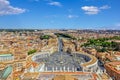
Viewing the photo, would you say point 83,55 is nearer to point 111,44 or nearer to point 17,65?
point 17,65

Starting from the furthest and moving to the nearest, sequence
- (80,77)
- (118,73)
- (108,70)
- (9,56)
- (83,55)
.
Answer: (83,55) → (9,56) → (108,70) → (118,73) → (80,77)

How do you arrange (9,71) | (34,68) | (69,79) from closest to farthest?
1. (69,79)
2. (9,71)
3. (34,68)

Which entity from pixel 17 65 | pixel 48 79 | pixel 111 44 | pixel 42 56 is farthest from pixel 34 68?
pixel 111 44

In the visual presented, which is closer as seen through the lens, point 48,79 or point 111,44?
point 48,79

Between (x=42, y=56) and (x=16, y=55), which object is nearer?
(x=16, y=55)

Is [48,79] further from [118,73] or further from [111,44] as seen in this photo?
[111,44]

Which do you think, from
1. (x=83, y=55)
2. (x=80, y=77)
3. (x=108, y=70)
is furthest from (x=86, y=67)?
(x=83, y=55)

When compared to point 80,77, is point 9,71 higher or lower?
higher

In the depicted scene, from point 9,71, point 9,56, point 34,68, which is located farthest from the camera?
point 9,56

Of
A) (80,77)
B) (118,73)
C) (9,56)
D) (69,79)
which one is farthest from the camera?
(9,56)
